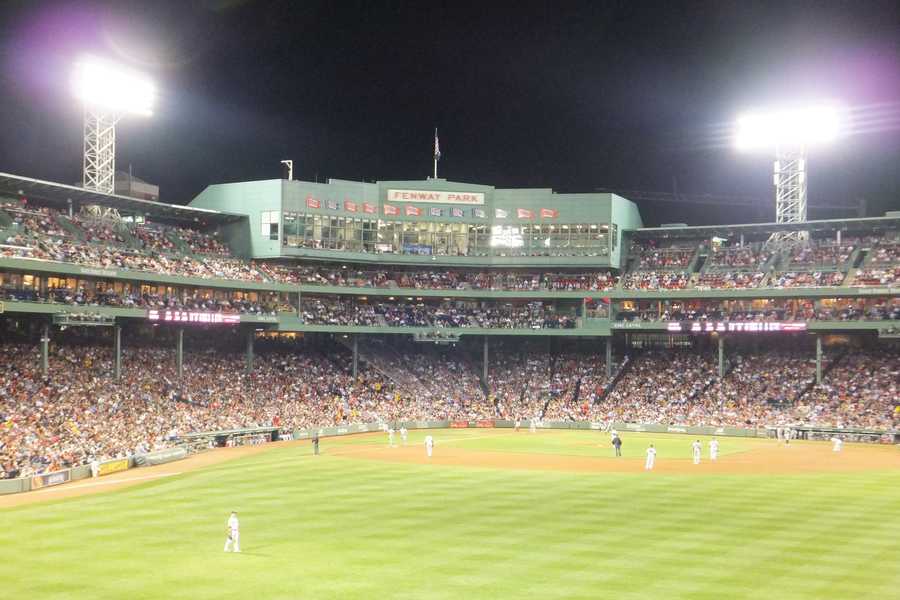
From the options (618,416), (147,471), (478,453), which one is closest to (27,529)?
(147,471)

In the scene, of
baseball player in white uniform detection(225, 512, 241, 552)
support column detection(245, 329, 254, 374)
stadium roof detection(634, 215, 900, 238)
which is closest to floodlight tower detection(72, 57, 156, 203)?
support column detection(245, 329, 254, 374)

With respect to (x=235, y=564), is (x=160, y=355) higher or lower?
higher

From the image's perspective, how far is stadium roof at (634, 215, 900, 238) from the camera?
74.5 metres

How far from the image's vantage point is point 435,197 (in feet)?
271

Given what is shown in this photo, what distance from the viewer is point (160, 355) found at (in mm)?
65750

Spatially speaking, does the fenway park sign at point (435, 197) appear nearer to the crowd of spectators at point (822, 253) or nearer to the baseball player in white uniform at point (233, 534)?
the crowd of spectators at point (822, 253)

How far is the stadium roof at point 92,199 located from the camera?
58344mm

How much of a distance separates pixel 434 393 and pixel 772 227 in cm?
3412

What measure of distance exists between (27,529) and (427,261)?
54.7 m

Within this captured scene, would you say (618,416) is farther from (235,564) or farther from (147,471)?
(235,564)

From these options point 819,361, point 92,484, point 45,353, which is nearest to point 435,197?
point 819,361

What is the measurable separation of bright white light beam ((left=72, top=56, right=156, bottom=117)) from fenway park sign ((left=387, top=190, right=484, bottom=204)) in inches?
994

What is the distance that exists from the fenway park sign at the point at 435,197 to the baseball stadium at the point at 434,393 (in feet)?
0.71

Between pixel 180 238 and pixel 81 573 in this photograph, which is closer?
pixel 81 573
